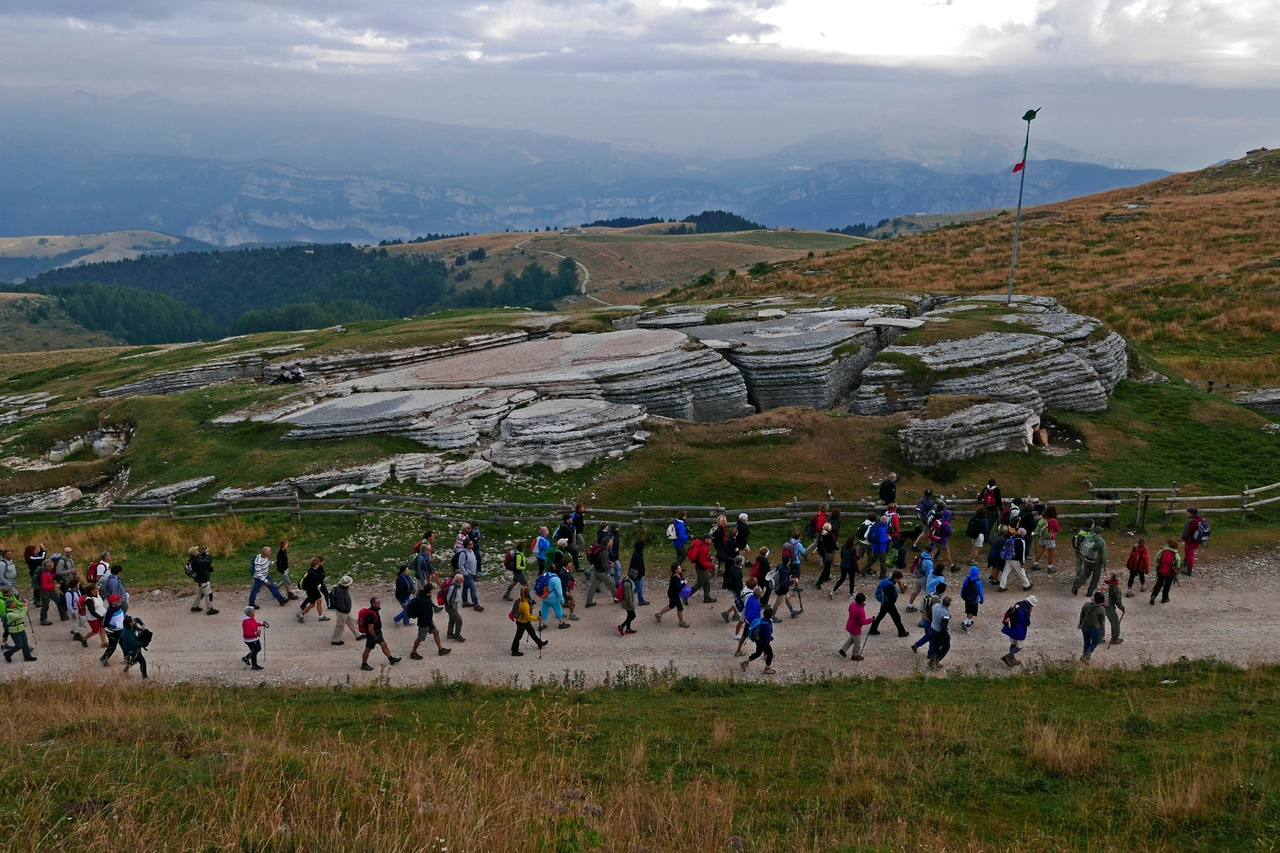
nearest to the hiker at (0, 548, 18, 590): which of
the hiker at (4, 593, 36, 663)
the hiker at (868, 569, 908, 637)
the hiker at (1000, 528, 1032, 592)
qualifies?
the hiker at (4, 593, 36, 663)

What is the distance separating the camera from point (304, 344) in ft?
162

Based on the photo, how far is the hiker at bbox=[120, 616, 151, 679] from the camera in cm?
1781

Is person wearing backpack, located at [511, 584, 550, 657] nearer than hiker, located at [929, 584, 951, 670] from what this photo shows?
No

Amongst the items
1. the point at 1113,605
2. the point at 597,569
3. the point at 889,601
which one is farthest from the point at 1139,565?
the point at 597,569

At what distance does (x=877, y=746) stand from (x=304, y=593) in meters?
17.3

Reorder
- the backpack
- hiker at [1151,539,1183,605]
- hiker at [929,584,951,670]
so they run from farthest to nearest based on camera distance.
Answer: the backpack
hiker at [1151,539,1183,605]
hiker at [929,584,951,670]

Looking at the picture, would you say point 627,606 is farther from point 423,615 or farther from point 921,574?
point 921,574

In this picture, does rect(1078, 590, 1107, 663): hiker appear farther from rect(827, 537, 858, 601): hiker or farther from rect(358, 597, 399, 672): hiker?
rect(358, 597, 399, 672): hiker

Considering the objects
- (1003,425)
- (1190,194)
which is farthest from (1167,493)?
(1190,194)

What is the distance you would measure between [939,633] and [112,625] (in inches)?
753

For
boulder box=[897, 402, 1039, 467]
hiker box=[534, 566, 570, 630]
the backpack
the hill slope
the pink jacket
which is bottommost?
hiker box=[534, 566, 570, 630]

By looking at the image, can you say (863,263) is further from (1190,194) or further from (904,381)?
(1190,194)

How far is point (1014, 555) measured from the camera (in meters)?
22.1

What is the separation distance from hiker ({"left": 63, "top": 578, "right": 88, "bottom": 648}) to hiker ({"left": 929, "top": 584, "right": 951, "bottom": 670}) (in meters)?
20.7
